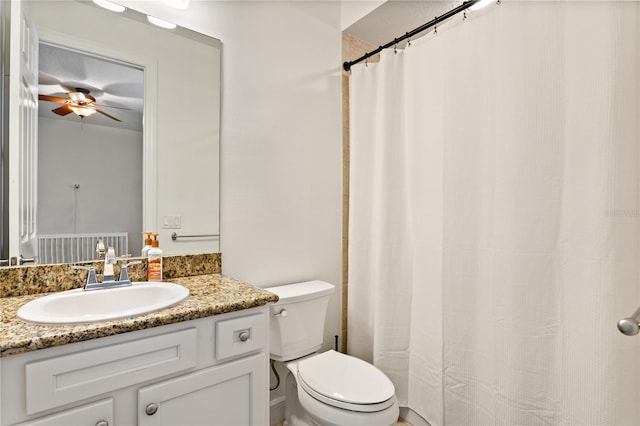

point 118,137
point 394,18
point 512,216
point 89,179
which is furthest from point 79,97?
point 512,216

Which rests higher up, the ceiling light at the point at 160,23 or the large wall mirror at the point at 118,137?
the ceiling light at the point at 160,23

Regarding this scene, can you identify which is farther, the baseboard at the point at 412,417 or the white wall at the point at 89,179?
the baseboard at the point at 412,417

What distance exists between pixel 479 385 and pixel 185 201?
1545mm

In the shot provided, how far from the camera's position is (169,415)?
3.44 ft

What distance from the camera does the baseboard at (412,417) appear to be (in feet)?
5.72

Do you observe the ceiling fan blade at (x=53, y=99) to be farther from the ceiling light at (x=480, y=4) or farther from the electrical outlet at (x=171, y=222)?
the ceiling light at (x=480, y=4)

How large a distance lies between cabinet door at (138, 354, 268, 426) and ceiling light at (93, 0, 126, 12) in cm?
145

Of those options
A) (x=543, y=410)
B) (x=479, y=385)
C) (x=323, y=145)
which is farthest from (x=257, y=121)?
(x=543, y=410)

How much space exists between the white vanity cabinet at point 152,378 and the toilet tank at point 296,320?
0.36 m

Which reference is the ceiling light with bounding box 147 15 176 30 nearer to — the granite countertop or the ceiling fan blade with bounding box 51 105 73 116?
the ceiling fan blade with bounding box 51 105 73 116

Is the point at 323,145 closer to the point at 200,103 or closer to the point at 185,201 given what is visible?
the point at 200,103

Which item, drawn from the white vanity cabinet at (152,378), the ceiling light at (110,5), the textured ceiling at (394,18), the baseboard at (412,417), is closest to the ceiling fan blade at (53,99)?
the ceiling light at (110,5)

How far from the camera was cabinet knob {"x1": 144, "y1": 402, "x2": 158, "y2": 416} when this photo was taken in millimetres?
998

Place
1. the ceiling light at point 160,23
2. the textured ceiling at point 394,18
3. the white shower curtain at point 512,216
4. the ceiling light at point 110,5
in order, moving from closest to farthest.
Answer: the white shower curtain at point 512,216
the ceiling light at point 110,5
the ceiling light at point 160,23
the textured ceiling at point 394,18
